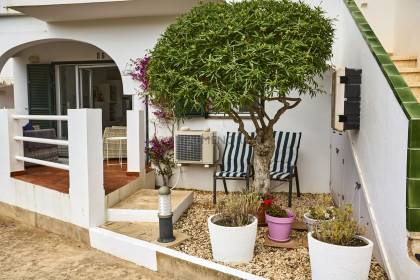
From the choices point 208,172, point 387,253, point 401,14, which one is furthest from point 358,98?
point 208,172

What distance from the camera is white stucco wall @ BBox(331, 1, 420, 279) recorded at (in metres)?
2.33

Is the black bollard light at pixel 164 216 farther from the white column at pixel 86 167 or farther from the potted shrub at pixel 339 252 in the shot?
the potted shrub at pixel 339 252

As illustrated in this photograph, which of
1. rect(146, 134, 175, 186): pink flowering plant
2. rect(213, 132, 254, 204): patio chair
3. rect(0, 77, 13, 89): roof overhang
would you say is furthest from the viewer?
rect(0, 77, 13, 89): roof overhang

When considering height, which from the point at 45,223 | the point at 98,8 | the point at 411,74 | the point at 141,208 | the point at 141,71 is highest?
the point at 98,8

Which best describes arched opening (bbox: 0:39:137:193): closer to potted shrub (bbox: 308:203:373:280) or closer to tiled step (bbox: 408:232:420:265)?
potted shrub (bbox: 308:203:373:280)

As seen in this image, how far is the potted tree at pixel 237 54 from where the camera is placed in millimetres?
2930

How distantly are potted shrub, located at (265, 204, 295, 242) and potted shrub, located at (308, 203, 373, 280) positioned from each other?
62 centimetres

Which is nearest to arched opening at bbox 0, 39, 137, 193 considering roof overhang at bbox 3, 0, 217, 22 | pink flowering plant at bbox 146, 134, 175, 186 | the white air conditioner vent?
roof overhang at bbox 3, 0, 217, 22

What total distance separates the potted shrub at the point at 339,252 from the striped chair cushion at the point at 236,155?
260 cm

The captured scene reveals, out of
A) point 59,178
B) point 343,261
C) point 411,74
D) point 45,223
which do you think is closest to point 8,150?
point 59,178

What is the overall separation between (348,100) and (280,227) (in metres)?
1.42


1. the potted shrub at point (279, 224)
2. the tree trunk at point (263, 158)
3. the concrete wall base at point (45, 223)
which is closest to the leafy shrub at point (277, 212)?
the potted shrub at point (279, 224)

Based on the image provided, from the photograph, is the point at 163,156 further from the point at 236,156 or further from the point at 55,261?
the point at 55,261

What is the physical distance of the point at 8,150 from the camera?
16.7ft
